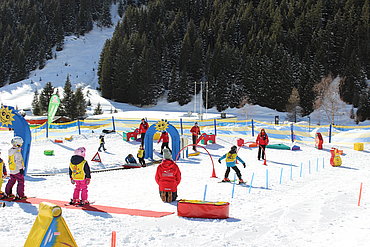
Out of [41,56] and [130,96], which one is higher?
[41,56]

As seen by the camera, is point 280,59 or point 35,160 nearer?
point 35,160

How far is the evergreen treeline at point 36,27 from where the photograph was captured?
95562mm

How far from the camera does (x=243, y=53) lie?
69812 mm

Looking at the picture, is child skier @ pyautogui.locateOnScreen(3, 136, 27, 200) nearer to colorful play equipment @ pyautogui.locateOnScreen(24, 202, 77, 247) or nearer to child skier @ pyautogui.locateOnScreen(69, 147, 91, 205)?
child skier @ pyautogui.locateOnScreen(69, 147, 91, 205)

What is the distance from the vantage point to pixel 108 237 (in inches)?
259

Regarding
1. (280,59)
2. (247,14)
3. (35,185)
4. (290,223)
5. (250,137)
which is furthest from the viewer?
(247,14)

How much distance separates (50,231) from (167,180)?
5607 millimetres

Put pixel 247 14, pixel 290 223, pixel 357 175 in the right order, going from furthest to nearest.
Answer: pixel 247 14 < pixel 357 175 < pixel 290 223

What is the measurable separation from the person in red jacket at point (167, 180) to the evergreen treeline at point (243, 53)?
163 feet

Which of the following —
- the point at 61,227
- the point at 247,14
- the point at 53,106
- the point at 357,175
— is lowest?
the point at 357,175

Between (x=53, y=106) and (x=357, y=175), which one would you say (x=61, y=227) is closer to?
(x=357, y=175)

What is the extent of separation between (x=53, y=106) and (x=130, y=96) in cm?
4918

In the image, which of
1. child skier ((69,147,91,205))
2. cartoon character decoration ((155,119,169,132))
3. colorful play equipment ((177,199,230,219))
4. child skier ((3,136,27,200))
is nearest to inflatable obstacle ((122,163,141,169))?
cartoon character decoration ((155,119,169,132))

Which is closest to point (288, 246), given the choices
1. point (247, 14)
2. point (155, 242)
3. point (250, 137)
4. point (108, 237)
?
point (155, 242)
